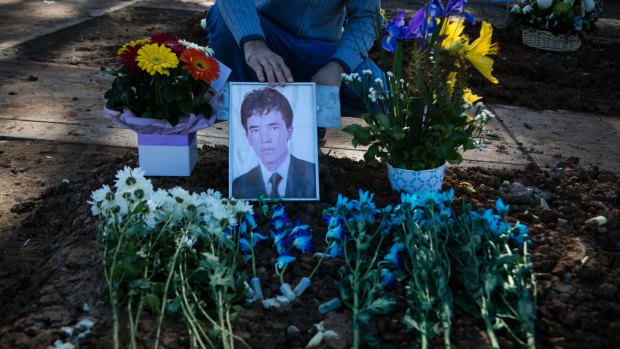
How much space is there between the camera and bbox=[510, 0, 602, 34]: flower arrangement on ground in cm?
564

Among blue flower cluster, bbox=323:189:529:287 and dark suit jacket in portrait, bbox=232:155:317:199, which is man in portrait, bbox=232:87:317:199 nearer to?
dark suit jacket in portrait, bbox=232:155:317:199

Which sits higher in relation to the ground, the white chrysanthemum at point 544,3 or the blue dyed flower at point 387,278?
the white chrysanthemum at point 544,3

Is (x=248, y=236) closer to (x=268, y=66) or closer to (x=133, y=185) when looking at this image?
(x=133, y=185)

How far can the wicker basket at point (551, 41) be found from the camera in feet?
19.0

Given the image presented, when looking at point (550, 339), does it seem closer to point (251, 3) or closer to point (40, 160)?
point (251, 3)

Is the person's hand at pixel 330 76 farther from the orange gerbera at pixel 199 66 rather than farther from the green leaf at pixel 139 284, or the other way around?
the green leaf at pixel 139 284

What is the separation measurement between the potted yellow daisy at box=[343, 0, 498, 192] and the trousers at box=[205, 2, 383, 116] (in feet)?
1.70

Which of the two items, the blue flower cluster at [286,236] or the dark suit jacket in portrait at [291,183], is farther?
the dark suit jacket in portrait at [291,183]

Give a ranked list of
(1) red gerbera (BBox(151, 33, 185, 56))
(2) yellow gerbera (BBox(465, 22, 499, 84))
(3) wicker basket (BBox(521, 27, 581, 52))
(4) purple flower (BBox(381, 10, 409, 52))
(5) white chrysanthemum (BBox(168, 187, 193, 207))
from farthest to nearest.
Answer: (3) wicker basket (BBox(521, 27, 581, 52)) → (1) red gerbera (BBox(151, 33, 185, 56)) → (4) purple flower (BBox(381, 10, 409, 52)) → (2) yellow gerbera (BBox(465, 22, 499, 84)) → (5) white chrysanthemum (BBox(168, 187, 193, 207))

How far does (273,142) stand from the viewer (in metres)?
2.70

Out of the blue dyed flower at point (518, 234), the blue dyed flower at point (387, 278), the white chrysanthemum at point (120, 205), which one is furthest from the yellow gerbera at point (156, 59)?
the blue dyed flower at point (518, 234)

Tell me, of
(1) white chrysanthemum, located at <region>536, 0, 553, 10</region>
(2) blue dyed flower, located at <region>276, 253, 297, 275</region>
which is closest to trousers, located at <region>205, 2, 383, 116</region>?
(2) blue dyed flower, located at <region>276, 253, 297, 275</region>

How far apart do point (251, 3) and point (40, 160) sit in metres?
1.14

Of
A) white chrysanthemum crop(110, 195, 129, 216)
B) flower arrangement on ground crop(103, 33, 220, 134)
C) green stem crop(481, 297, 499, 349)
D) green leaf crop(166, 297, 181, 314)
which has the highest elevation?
flower arrangement on ground crop(103, 33, 220, 134)
